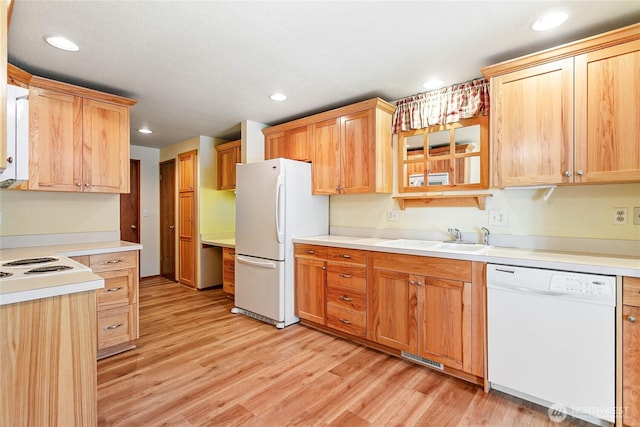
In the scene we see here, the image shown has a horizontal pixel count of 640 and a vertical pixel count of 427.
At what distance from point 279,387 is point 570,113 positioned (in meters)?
2.56

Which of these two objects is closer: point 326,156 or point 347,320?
point 347,320

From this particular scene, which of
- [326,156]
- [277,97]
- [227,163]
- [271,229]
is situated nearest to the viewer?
[277,97]

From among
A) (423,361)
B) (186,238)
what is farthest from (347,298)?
(186,238)

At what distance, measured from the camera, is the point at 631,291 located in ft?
5.24

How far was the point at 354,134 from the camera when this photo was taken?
10.1 feet

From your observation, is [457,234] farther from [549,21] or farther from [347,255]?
[549,21]

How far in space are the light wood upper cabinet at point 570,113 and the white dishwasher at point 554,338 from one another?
66 cm

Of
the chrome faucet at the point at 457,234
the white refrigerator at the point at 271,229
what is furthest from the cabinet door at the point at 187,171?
the chrome faucet at the point at 457,234

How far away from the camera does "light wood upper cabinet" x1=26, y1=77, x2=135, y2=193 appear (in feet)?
8.09

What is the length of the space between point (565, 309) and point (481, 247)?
2.50 ft

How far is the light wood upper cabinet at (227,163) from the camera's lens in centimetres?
440

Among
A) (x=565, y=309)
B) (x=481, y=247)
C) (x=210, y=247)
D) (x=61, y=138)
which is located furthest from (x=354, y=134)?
(x=210, y=247)

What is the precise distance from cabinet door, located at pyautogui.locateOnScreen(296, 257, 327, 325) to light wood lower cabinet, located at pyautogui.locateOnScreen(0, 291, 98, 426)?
1.92 m

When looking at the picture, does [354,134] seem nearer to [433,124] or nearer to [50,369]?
[433,124]
